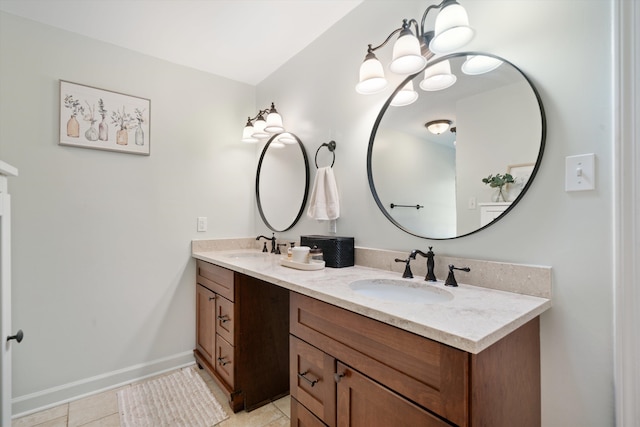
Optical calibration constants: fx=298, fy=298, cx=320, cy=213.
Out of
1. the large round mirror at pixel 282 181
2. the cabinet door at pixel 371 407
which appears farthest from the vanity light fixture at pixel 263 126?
the cabinet door at pixel 371 407

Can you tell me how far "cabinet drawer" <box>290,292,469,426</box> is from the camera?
707mm

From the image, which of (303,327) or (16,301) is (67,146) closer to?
(16,301)

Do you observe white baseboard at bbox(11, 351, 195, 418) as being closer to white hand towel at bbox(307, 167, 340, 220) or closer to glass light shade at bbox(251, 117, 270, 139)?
white hand towel at bbox(307, 167, 340, 220)

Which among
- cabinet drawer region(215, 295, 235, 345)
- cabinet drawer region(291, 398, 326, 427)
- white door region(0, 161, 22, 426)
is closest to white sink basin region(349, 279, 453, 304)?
cabinet drawer region(291, 398, 326, 427)

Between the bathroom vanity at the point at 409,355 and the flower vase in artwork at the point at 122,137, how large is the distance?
4.63ft

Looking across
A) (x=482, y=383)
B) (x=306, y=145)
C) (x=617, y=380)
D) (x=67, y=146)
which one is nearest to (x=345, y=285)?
(x=482, y=383)

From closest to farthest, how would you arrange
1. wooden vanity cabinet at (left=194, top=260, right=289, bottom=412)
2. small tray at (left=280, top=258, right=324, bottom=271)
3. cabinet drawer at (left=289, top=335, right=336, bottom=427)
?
cabinet drawer at (left=289, top=335, right=336, bottom=427) → small tray at (left=280, top=258, right=324, bottom=271) → wooden vanity cabinet at (left=194, top=260, right=289, bottom=412)

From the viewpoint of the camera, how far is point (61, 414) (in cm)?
173

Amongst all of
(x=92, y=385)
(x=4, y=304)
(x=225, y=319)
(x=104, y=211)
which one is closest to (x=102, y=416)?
(x=92, y=385)

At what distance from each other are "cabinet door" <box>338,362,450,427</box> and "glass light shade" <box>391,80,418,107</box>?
1.22 metres

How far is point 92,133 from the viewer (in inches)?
77.0

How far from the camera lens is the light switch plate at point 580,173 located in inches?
37.0

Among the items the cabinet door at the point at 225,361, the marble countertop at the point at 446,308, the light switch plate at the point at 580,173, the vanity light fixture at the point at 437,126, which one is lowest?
the cabinet door at the point at 225,361

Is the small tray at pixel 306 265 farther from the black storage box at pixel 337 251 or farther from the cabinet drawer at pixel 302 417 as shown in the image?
the cabinet drawer at pixel 302 417
